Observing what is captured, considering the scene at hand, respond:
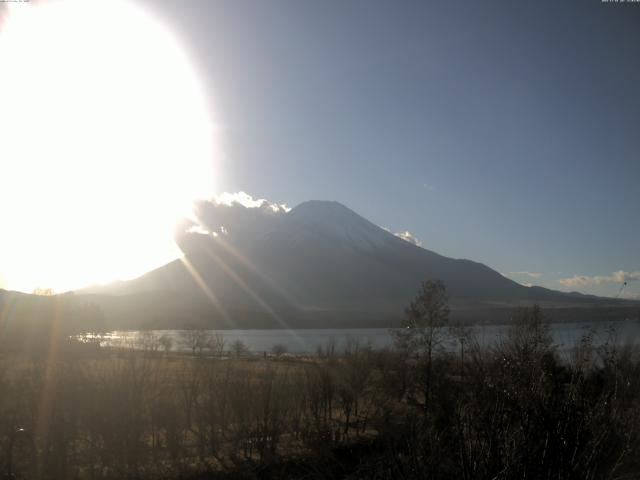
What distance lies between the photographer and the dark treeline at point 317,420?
14.0ft

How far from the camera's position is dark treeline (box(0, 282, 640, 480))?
426 centimetres

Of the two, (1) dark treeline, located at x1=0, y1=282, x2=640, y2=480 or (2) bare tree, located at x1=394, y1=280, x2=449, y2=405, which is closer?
(1) dark treeline, located at x1=0, y1=282, x2=640, y2=480

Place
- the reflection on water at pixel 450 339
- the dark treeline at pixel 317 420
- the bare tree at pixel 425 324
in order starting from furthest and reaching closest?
the bare tree at pixel 425 324, the reflection on water at pixel 450 339, the dark treeline at pixel 317 420

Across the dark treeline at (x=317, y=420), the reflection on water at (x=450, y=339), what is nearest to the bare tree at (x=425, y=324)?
the reflection on water at (x=450, y=339)

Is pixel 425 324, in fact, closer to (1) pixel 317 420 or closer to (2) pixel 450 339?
(2) pixel 450 339

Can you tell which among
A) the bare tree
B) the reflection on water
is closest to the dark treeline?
the reflection on water

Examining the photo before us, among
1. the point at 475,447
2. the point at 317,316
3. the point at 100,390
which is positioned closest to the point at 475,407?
the point at 475,447

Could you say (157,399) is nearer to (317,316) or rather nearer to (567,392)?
(567,392)

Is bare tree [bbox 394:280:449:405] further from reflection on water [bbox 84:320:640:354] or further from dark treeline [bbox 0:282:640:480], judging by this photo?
dark treeline [bbox 0:282:640:480]

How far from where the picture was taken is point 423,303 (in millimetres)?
29859

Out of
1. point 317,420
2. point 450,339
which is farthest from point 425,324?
point 317,420

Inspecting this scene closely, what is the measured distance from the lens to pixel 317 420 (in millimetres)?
15914

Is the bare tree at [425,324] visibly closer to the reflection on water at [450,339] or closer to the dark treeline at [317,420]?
the reflection on water at [450,339]

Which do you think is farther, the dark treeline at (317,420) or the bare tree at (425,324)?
the bare tree at (425,324)
